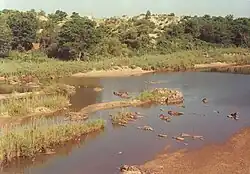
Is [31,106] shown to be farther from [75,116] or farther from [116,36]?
[116,36]

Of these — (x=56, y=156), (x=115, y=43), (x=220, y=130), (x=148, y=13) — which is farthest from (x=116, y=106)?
(x=148, y=13)

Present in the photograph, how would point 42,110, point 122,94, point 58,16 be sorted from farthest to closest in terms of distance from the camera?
point 58,16, point 122,94, point 42,110

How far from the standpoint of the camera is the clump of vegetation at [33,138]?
1596cm

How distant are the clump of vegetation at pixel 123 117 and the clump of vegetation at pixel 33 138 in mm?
2702

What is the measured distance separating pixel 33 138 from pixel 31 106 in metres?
8.08

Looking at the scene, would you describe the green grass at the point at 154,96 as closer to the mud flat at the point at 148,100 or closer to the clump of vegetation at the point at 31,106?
the mud flat at the point at 148,100

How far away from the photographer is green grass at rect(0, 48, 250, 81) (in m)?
42.6

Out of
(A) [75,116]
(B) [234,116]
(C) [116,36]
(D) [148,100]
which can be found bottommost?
(B) [234,116]

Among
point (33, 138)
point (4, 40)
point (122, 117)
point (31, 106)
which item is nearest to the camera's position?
point (33, 138)

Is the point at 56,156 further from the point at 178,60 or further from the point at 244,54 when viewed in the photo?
the point at 244,54

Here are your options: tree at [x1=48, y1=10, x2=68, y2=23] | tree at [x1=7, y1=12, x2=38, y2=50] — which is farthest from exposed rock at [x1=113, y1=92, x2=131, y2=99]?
tree at [x1=48, y1=10, x2=68, y2=23]

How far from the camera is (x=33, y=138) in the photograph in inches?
663

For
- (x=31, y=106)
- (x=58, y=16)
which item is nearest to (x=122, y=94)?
(x=31, y=106)

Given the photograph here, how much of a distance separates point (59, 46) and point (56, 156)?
37987 millimetres
